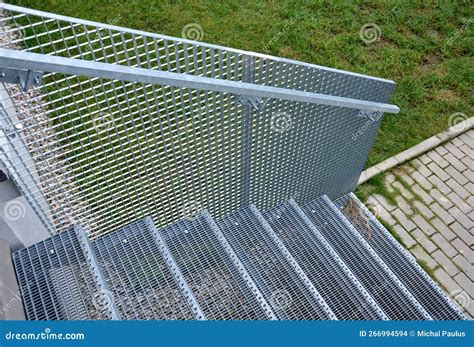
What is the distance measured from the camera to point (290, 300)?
3.78 meters

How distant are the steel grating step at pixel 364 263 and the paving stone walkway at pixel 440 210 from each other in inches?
32.3

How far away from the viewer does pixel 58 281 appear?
3.19 meters

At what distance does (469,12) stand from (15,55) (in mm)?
7619

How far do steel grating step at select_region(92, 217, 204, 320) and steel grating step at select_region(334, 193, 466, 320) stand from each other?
2.40 m

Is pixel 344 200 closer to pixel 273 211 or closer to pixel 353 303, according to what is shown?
pixel 273 211

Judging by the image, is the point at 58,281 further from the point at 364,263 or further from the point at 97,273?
the point at 364,263

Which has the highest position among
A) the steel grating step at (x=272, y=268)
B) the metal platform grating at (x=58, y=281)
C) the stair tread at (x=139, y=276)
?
the metal platform grating at (x=58, y=281)

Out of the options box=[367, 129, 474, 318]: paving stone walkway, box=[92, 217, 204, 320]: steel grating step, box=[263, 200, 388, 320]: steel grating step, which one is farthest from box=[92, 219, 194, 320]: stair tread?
box=[367, 129, 474, 318]: paving stone walkway

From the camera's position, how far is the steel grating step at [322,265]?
3.99m

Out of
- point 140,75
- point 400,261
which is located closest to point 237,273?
point 140,75

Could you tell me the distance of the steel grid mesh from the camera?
290 cm

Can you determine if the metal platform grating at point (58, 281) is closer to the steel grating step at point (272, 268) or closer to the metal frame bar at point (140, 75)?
the steel grating step at point (272, 268)

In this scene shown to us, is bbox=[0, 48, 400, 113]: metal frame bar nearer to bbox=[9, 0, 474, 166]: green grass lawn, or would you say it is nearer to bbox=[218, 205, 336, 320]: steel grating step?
bbox=[218, 205, 336, 320]: steel grating step

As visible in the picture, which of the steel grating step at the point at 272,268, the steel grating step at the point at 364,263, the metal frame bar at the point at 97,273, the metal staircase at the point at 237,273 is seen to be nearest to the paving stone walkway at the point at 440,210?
the metal staircase at the point at 237,273
